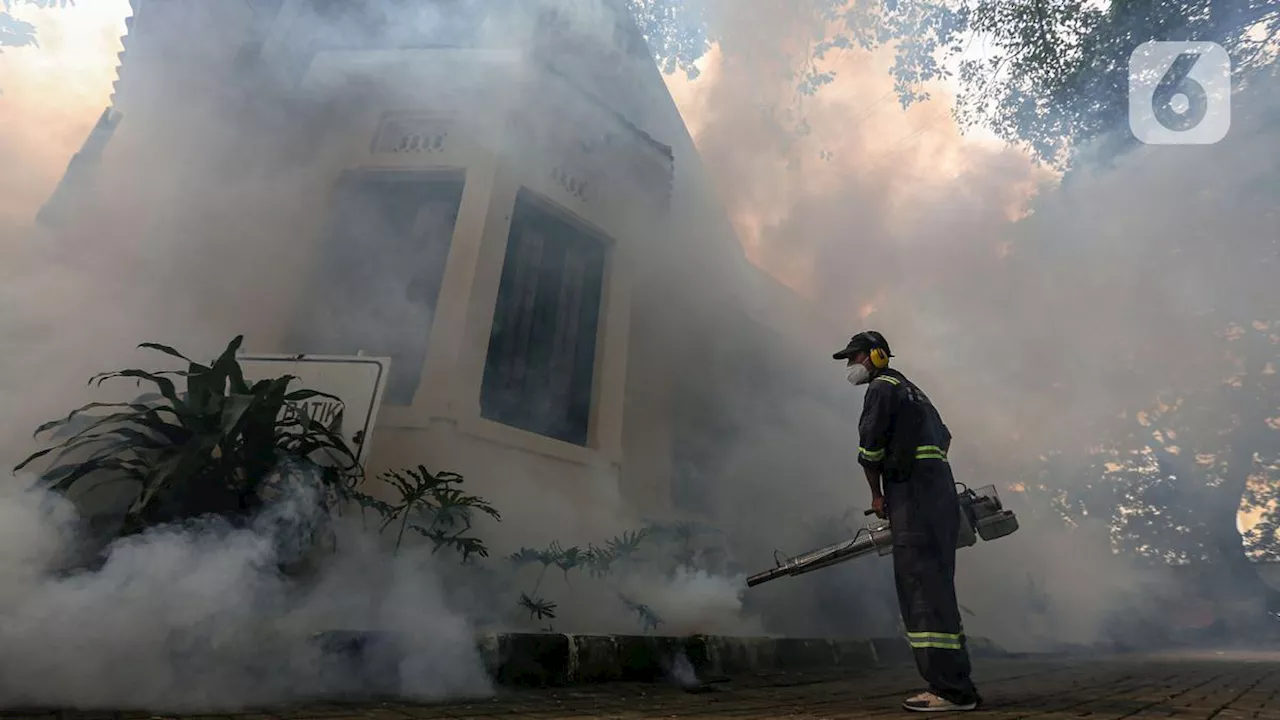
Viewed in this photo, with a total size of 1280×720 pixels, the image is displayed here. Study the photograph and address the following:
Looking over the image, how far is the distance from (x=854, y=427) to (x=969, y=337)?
6.78 feet

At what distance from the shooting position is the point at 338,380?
3.87m

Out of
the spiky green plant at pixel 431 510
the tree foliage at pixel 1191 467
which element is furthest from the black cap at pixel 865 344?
the tree foliage at pixel 1191 467

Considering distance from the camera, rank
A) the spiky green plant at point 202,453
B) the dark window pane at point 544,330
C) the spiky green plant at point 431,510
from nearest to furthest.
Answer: the spiky green plant at point 202,453 → the spiky green plant at point 431,510 → the dark window pane at point 544,330

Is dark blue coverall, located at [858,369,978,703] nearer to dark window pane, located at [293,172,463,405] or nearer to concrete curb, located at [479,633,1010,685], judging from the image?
concrete curb, located at [479,633,1010,685]

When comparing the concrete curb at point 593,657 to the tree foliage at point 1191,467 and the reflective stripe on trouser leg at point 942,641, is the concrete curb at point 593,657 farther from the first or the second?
the tree foliage at point 1191,467

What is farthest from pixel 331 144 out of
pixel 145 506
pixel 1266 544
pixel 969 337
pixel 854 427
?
pixel 1266 544

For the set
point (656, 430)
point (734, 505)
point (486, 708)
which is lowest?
point (486, 708)

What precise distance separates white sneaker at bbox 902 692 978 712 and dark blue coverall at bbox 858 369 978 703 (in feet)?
0.08

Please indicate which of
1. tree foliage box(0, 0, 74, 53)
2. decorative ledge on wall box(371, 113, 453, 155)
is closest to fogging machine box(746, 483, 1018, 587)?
decorative ledge on wall box(371, 113, 453, 155)

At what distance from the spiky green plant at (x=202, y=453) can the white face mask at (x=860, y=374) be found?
259 cm

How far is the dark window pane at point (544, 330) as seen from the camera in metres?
4.90

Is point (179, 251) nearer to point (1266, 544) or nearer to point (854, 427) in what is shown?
point (854, 427)

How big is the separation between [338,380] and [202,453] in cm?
109

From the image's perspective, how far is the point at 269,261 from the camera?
4.71 meters
